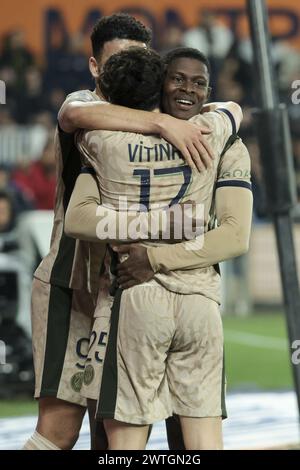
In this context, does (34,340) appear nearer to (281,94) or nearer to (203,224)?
(203,224)

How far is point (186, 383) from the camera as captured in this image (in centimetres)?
348

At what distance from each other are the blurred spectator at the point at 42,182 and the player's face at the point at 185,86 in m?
6.99

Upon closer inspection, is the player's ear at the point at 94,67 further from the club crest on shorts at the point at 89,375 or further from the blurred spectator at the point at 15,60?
the blurred spectator at the point at 15,60

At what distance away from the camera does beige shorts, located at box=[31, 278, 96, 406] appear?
160 inches

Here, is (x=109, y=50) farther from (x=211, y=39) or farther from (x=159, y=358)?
(x=211, y=39)

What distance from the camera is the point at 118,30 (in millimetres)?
3992

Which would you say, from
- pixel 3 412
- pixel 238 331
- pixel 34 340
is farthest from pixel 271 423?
pixel 238 331

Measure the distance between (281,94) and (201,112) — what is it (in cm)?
1072

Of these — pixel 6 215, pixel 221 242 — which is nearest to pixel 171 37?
pixel 6 215

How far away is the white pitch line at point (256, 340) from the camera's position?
428 inches

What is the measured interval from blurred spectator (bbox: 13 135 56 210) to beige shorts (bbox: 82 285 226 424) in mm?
7151

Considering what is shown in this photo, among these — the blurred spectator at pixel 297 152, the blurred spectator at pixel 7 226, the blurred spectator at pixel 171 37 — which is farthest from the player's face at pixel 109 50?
the blurred spectator at pixel 171 37

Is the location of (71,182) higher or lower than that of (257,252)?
lower

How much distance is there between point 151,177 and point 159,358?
1.93 feet
